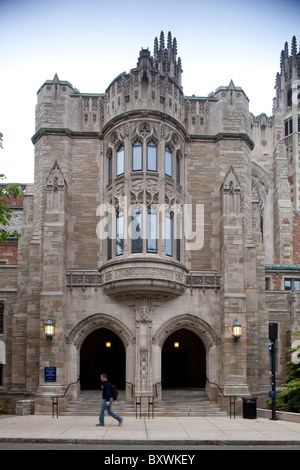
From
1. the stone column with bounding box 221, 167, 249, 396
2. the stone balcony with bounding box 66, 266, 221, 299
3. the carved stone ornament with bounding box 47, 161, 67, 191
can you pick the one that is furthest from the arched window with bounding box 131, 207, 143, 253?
the stone column with bounding box 221, 167, 249, 396

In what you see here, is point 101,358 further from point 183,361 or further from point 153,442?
point 153,442

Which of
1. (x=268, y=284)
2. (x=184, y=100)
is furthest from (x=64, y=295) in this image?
(x=268, y=284)

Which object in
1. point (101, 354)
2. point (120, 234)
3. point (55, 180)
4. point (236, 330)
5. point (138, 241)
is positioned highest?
point (55, 180)

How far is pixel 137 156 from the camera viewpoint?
24.4 meters

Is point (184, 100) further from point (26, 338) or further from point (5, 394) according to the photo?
point (5, 394)

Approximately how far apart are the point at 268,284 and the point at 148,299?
1388 cm

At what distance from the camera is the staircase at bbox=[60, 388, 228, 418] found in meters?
21.4

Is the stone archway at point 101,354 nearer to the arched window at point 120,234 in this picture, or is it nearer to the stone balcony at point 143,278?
the stone balcony at point 143,278

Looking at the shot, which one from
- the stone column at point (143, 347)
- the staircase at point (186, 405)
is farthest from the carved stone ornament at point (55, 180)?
the staircase at point (186, 405)

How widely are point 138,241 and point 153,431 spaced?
9475mm

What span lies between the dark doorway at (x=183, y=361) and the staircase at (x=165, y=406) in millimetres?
4769

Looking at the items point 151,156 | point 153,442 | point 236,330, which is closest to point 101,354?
point 236,330

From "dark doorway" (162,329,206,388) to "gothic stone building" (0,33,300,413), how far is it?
467 cm

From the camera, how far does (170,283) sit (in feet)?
74.7
